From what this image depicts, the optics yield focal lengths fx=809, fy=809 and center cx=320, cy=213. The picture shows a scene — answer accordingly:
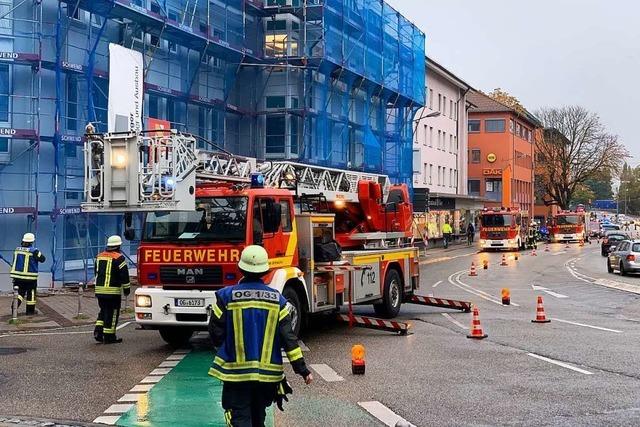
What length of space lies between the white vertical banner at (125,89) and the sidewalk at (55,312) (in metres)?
5.29

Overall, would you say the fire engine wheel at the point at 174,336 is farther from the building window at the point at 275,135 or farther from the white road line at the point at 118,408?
the building window at the point at 275,135

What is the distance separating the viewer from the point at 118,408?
8.67 meters

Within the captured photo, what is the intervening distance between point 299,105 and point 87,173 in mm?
22369

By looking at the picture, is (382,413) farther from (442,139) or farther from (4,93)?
(442,139)

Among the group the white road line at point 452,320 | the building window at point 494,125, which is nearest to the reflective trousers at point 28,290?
the white road line at point 452,320

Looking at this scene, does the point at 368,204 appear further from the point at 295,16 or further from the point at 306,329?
the point at 295,16

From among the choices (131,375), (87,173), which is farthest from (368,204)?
(131,375)

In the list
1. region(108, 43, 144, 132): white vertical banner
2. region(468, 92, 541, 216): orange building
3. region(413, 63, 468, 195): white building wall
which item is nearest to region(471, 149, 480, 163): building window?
region(468, 92, 541, 216): orange building

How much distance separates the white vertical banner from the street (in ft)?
30.6

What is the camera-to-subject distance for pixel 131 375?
10.7 metres

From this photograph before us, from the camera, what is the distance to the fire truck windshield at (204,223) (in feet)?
40.3

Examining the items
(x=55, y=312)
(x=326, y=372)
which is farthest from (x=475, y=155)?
(x=326, y=372)

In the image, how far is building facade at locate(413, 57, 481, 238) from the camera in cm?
6106

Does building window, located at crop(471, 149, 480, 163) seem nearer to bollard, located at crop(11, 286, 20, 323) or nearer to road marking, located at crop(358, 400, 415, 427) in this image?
bollard, located at crop(11, 286, 20, 323)
